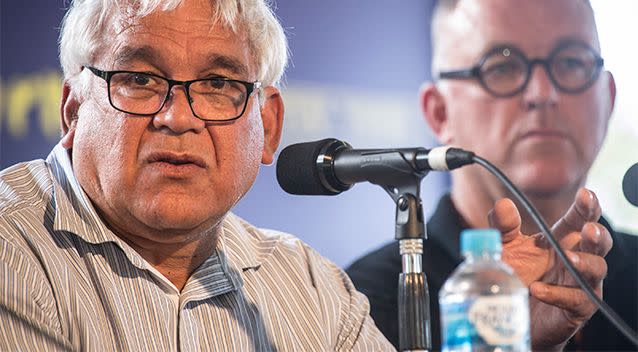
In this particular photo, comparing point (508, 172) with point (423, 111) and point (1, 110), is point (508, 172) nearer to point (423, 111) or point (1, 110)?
point (423, 111)

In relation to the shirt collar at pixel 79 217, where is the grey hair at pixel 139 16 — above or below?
above

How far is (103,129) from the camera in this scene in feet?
6.48

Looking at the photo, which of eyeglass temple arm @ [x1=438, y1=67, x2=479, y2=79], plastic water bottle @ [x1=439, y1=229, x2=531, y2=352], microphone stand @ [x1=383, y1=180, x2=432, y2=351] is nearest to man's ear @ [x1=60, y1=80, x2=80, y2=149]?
microphone stand @ [x1=383, y1=180, x2=432, y2=351]

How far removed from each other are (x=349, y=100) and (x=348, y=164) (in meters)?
1.89

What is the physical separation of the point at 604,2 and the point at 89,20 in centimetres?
185

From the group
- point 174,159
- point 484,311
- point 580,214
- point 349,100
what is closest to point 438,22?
point 349,100

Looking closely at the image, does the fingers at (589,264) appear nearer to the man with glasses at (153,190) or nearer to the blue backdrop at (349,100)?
the man with glasses at (153,190)

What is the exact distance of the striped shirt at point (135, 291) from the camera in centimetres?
177

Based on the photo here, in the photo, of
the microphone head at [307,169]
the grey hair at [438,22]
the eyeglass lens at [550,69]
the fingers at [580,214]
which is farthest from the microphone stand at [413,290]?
the grey hair at [438,22]

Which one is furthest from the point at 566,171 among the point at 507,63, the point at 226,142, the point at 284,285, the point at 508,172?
the point at 226,142

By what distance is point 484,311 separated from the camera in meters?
1.31

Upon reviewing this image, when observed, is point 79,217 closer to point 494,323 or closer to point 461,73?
point 494,323

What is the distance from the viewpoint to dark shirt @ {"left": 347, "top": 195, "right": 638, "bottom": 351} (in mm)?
2957

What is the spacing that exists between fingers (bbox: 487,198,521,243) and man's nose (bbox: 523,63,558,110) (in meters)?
1.15
